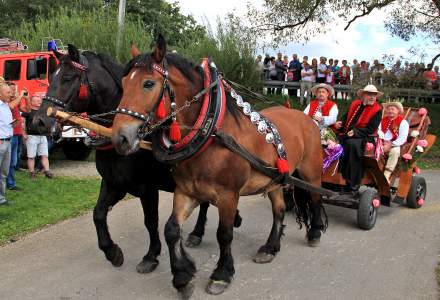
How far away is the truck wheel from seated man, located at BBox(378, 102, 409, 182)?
690cm

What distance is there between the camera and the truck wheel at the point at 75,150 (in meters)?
11.3

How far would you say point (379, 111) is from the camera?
650cm

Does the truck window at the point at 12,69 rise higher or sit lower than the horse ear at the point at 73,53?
lower

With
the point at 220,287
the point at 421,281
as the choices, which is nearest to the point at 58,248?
the point at 220,287

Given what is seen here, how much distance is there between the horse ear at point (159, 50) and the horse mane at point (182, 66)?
4cm

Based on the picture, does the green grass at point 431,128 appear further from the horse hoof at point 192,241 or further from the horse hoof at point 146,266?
the horse hoof at point 146,266

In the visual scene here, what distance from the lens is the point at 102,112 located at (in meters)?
4.34

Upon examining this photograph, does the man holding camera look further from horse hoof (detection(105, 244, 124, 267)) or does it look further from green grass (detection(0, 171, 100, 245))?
horse hoof (detection(105, 244, 124, 267))

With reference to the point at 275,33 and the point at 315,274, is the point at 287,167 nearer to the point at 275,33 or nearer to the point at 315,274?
the point at 315,274

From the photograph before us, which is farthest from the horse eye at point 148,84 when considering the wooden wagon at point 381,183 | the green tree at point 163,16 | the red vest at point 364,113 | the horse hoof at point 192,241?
the green tree at point 163,16

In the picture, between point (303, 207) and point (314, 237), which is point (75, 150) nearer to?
point (303, 207)

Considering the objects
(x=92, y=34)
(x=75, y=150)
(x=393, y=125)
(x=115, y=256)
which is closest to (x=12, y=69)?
(x=75, y=150)

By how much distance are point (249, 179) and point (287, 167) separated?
21.9 inches

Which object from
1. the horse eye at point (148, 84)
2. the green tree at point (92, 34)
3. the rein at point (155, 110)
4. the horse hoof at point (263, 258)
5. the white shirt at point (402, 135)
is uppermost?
the green tree at point (92, 34)
